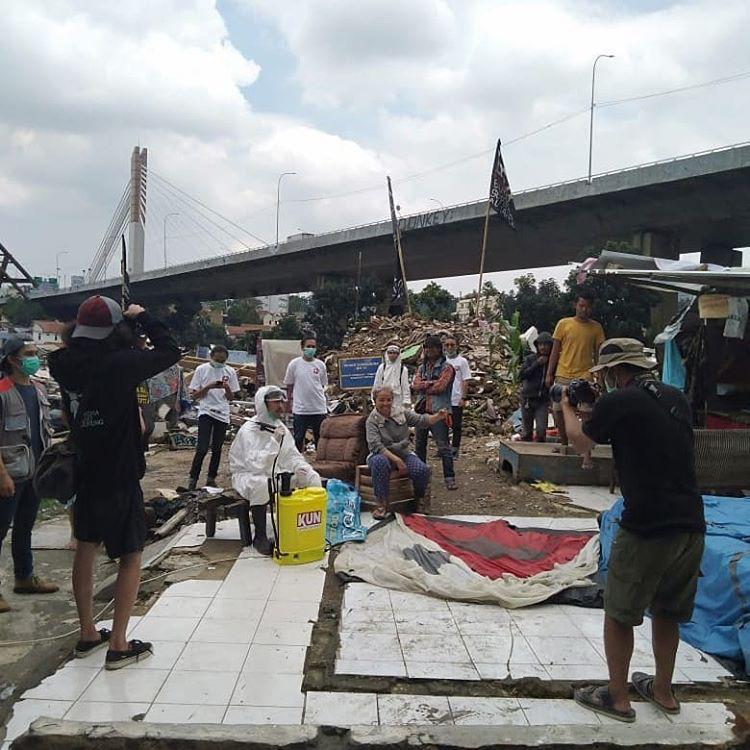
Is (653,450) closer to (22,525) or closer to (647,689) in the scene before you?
(647,689)

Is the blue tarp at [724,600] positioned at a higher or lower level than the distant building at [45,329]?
lower

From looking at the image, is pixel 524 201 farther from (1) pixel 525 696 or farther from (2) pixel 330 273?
(1) pixel 525 696

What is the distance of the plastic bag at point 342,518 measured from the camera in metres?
5.39

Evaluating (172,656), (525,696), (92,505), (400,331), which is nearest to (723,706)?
(525,696)

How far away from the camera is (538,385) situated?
8.47 m

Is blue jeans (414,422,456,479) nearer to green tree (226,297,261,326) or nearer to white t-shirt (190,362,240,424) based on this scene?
white t-shirt (190,362,240,424)

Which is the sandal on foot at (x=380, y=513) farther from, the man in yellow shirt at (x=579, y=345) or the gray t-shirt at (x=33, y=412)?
the gray t-shirt at (x=33, y=412)

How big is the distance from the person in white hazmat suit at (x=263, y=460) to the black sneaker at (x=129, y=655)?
1.69m

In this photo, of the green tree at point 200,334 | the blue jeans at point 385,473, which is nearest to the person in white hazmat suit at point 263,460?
the blue jeans at point 385,473

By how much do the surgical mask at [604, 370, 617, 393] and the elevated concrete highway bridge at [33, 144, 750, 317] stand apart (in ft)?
63.1

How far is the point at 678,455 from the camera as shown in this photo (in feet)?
9.30

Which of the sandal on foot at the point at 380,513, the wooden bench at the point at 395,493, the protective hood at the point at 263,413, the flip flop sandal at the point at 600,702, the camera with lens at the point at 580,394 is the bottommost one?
the flip flop sandal at the point at 600,702

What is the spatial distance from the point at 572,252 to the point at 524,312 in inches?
306

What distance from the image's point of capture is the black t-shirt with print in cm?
280
